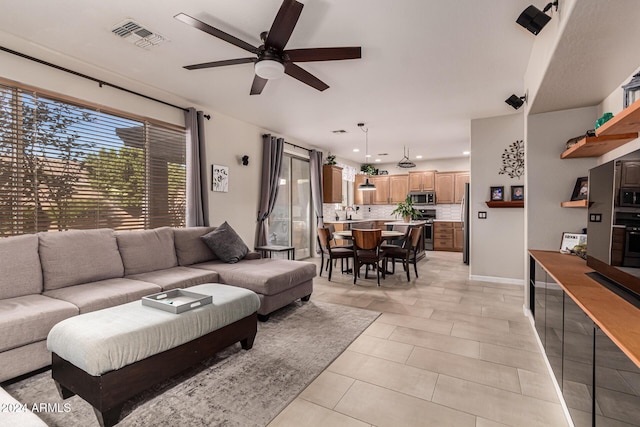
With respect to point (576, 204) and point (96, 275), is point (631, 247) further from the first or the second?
point (96, 275)

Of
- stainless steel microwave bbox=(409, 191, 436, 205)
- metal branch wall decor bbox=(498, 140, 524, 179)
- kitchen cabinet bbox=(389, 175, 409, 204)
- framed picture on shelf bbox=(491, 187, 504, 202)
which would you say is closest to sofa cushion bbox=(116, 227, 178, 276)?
framed picture on shelf bbox=(491, 187, 504, 202)

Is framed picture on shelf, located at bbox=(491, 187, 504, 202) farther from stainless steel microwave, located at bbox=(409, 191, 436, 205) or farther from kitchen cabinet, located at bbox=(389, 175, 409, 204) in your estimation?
kitchen cabinet, located at bbox=(389, 175, 409, 204)

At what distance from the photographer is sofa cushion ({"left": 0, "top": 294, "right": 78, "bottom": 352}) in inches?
79.1

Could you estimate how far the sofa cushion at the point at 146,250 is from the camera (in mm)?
3342

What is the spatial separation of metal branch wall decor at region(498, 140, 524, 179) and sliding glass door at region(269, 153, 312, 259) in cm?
402

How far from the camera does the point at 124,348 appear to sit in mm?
1753

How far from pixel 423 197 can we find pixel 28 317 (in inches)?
347

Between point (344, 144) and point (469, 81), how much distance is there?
3.84 metres

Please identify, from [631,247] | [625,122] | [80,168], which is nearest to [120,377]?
[80,168]

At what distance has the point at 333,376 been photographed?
2.25 m

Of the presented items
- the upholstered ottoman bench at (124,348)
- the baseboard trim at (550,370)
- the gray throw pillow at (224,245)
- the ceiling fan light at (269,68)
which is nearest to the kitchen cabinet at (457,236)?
the baseboard trim at (550,370)

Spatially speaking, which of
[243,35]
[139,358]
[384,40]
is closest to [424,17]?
[384,40]

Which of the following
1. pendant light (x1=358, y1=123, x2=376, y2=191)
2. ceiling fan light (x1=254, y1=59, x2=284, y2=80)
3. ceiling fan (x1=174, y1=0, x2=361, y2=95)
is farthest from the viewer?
pendant light (x1=358, y1=123, x2=376, y2=191)

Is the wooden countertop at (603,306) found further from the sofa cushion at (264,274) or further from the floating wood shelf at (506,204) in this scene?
the floating wood shelf at (506,204)
